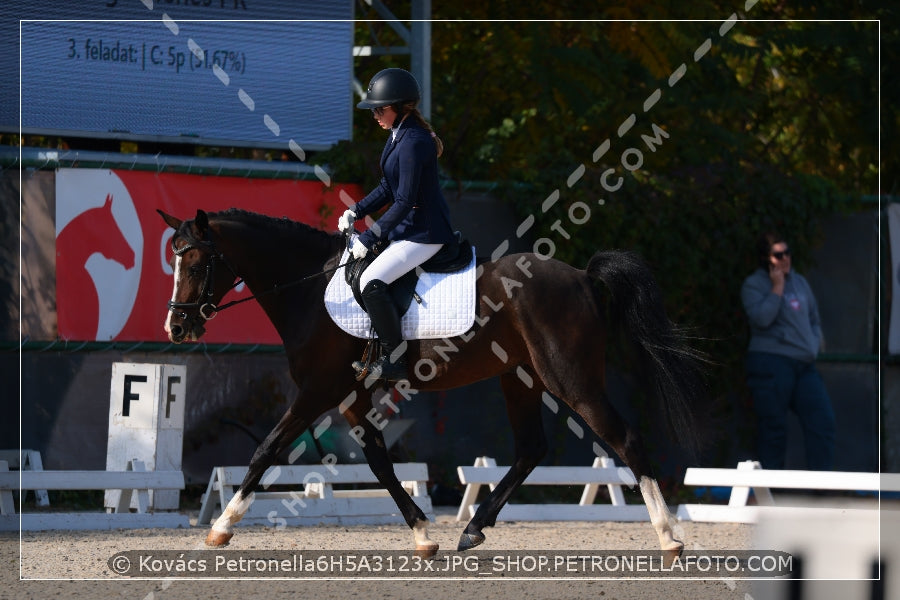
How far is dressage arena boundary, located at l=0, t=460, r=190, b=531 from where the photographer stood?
312 inches

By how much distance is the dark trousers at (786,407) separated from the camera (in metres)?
10.8

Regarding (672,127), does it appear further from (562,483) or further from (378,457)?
(378,457)

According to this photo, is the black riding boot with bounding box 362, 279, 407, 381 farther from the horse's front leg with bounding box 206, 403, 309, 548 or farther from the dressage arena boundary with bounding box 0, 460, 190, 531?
the dressage arena boundary with bounding box 0, 460, 190, 531

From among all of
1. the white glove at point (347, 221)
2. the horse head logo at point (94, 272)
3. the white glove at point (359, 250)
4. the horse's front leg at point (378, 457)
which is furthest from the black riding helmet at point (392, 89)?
the horse head logo at point (94, 272)

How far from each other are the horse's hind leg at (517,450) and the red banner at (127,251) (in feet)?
10.9

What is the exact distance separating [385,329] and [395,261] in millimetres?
394

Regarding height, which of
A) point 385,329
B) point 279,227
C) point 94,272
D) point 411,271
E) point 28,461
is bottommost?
point 28,461

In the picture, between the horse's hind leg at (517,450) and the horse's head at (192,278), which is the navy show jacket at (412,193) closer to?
the horse's head at (192,278)

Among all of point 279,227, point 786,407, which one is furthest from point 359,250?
point 786,407

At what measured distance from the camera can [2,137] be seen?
1030 cm

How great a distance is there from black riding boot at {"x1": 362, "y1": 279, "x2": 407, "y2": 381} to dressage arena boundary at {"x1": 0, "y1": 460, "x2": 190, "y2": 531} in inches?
91.7

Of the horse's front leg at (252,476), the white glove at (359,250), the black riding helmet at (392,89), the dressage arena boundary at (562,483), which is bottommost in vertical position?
the dressage arena boundary at (562,483)

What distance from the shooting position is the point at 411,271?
697 cm

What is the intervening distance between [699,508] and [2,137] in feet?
21.8
